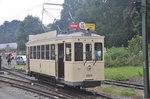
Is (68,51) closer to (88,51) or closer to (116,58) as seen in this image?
(88,51)

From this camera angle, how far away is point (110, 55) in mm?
33719

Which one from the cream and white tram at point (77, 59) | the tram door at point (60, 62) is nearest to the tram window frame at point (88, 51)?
the cream and white tram at point (77, 59)

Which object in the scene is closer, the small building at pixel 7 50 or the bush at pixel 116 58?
the bush at pixel 116 58

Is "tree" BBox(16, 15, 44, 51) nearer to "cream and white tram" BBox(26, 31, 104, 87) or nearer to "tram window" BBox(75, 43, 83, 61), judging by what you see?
"cream and white tram" BBox(26, 31, 104, 87)

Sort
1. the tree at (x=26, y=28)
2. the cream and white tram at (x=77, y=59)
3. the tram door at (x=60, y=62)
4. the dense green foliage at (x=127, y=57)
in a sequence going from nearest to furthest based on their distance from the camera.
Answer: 1. the cream and white tram at (x=77, y=59)
2. the tram door at (x=60, y=62)
3. the dense green foliage at (x=127, y=57)
4. the tree at (x=26, y=28)

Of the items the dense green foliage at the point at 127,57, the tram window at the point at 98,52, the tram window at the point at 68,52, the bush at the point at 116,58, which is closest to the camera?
the tram window at the point at 68,52

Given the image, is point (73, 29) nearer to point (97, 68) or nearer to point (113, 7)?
point (97, 68)

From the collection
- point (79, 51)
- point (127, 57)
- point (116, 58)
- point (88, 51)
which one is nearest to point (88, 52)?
point (88, 51)

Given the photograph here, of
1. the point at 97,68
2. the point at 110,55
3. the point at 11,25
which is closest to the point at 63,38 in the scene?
the point at 97,68

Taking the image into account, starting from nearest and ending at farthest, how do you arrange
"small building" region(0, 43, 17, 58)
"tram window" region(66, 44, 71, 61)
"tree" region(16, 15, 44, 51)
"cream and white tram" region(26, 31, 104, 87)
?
"cream and white tram" region(26, 31, 104, 87) < "tram window" region(66, 44, 71, 61) < "small building" region(0, 43, 17, 58) < "tree" region(16, 15, 44, 51)

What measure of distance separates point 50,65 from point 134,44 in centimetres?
1993

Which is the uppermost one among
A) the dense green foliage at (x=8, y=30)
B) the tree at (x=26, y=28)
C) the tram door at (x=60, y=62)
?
the dense green foliage at (x=8, y=30)

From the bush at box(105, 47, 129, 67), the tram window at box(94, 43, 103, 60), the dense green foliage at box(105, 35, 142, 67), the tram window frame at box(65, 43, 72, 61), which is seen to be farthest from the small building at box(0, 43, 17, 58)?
the tram window at box(94, 43, 103, 60)

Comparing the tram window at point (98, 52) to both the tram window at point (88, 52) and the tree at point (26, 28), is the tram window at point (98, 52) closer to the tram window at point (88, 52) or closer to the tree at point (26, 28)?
the tram window at point (88, 52)
